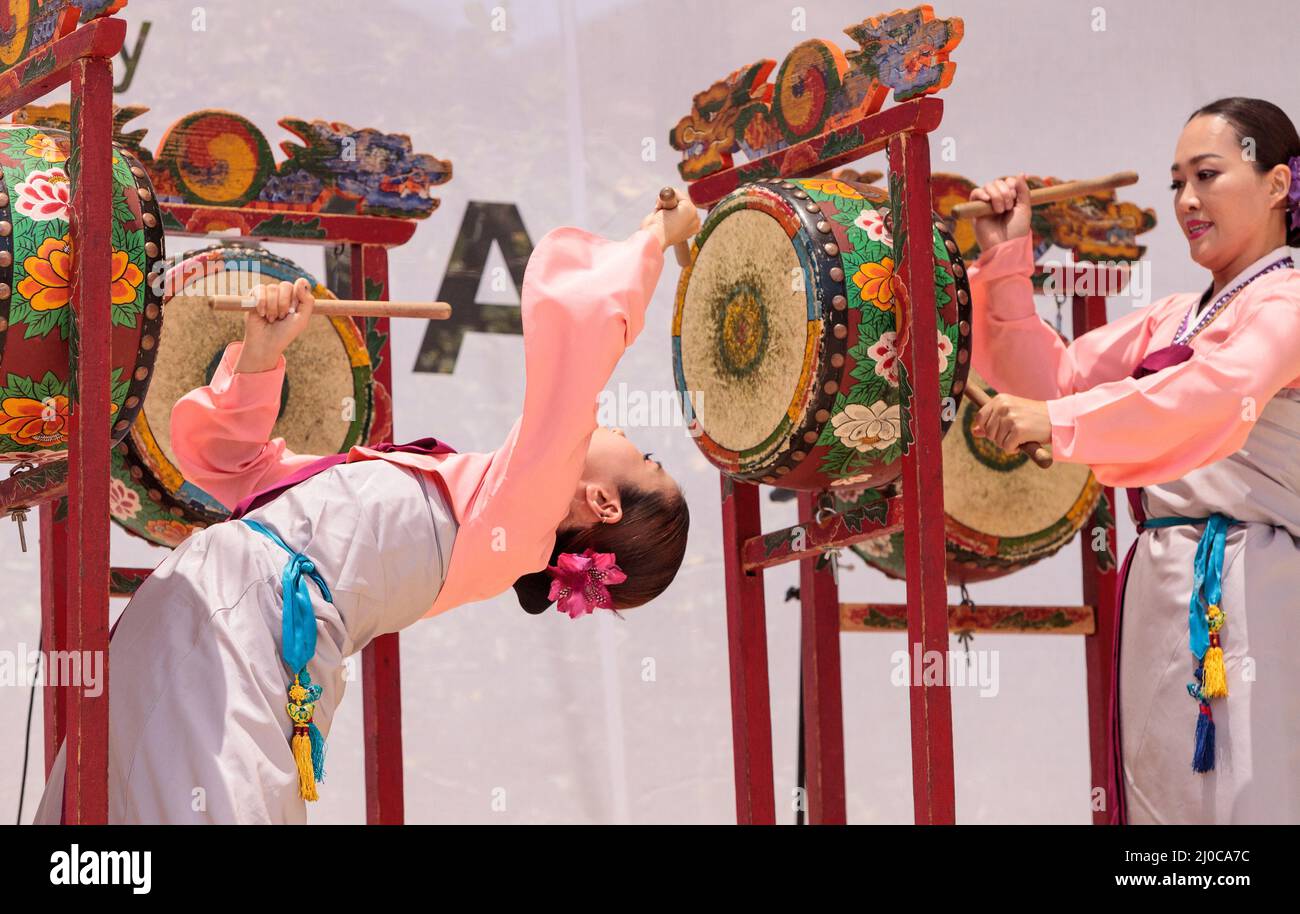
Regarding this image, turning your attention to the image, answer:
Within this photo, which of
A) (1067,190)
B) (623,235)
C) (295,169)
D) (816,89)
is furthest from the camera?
(623,235)

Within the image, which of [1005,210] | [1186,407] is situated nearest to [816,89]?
[1005,210]

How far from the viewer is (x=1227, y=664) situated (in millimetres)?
2557

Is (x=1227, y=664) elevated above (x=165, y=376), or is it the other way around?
(x=165, y=376)

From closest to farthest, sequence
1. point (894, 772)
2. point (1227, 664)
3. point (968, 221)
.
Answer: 1. point (1227, 664)
2. point (968, 221)
3. point (894, 772)

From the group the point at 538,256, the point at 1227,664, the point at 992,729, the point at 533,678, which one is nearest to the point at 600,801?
the point at 533,678

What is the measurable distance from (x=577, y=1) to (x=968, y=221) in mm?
1310

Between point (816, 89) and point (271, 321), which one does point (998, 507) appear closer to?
point (816, 89)

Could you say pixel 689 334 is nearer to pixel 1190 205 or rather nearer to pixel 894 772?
pixel 1190 205

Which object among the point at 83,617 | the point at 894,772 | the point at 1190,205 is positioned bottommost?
the point at 894,772

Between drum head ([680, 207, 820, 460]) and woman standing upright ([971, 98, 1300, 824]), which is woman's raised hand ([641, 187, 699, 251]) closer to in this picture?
drum head ([680, 207, 820, 460])

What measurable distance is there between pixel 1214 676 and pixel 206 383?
180cm

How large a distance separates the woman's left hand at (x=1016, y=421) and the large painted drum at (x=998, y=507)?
998 millimetres

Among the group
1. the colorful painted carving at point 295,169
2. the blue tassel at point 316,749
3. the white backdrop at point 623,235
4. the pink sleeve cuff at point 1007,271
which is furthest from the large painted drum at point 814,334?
the white backdrop at point 623,235

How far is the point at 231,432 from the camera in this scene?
2.38 metres
